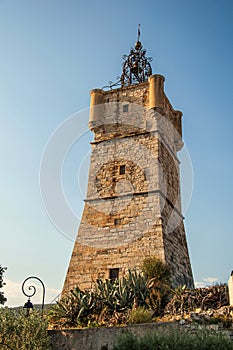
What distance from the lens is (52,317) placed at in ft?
43.4

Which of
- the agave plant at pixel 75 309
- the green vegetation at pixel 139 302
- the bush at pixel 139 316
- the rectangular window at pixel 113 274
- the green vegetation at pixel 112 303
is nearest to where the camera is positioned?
the bush at pixel 139 316

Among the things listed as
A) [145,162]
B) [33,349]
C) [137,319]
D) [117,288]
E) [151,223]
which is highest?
[145,162]

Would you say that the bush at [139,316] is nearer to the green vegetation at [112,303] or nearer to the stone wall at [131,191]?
the green vegetation at [112,303]

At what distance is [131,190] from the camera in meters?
16.5

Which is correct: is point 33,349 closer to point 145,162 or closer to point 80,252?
point 80,252

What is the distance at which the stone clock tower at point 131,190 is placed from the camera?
15.1 meters

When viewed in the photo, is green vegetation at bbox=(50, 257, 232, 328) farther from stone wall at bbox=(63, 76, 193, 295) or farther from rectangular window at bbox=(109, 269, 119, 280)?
stone wall at bbox=(63, 76, 193, 295)

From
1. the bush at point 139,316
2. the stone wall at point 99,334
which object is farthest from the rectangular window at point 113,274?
the stone wall at point 99,334

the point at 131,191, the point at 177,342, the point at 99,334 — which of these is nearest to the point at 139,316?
the point at 99,334

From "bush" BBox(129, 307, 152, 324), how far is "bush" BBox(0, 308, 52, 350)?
7.73ft

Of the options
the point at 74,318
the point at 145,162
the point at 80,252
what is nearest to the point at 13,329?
the point at 74,318

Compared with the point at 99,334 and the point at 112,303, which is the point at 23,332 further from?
the point at 112,303

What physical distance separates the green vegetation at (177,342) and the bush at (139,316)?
7.20 feet

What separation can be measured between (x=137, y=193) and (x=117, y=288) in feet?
15.4
